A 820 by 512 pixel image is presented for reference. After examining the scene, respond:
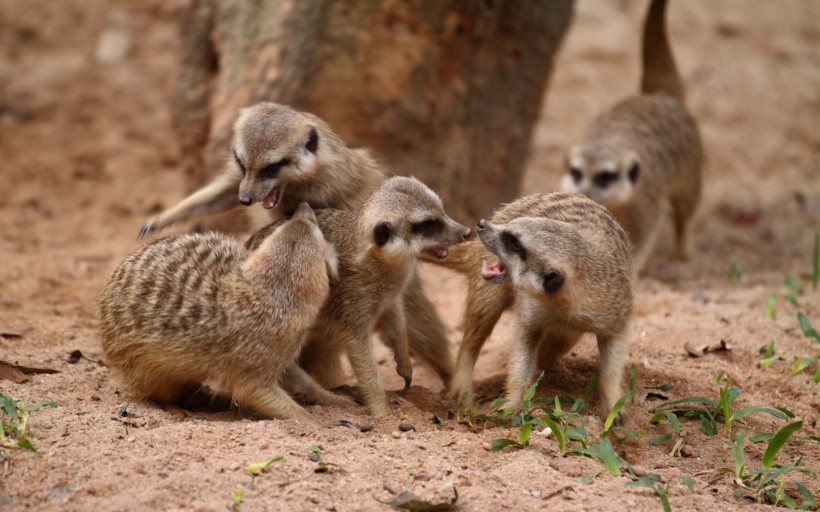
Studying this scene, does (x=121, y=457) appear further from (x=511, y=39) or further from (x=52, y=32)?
(x=52, y=32)

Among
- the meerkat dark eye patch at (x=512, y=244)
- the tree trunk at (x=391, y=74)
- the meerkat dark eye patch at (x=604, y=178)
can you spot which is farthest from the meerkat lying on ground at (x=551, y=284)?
the meerkat dark eye patch at (x=604, y=178)

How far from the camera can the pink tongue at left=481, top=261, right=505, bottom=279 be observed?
3459 mm

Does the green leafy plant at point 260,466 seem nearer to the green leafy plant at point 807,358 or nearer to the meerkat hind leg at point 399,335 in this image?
the meerkat hind leg at point 399,335

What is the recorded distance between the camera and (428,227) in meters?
3.56

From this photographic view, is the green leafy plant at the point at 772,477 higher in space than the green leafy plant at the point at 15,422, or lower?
higher

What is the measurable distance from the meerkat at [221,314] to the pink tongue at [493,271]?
56cm

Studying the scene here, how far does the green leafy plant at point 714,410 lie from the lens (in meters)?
3.38

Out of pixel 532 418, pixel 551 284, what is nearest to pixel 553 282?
pixel 551 284

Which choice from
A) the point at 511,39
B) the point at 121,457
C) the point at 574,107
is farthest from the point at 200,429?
the point at 574,107

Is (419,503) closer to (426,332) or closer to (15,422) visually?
(15,422)

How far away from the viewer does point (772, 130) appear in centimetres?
832

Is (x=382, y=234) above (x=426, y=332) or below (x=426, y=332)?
above

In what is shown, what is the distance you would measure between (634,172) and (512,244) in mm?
3306

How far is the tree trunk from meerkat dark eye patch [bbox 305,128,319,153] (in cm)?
130
